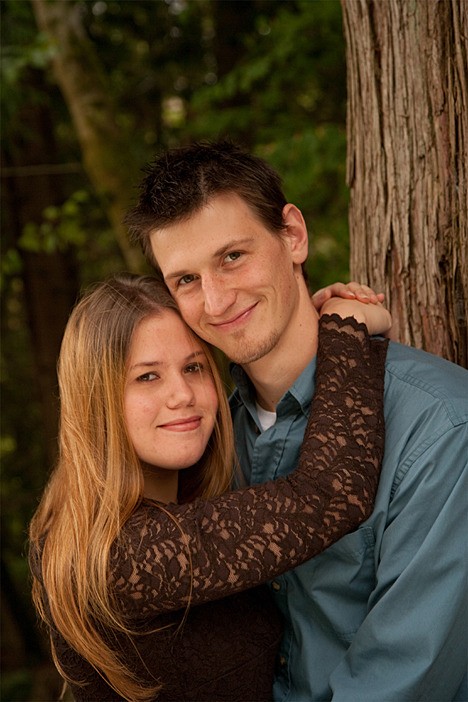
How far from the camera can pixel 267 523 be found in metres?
2.16

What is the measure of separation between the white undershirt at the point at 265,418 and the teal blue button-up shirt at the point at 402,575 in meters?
0.24

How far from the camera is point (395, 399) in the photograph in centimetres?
231

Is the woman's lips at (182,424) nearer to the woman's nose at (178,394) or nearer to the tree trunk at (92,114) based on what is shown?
the woman's nose at (178,394)

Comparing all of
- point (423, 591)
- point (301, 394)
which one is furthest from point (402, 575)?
point (301, 394)

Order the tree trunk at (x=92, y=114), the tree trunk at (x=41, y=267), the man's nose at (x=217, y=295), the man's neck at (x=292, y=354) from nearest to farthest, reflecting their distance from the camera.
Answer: the man's nose at (x=217, y=295) < the man's neck at (x=292, y=354) < the tree trunk at (x=92, y=114) < the tree trunk at (x=41, y=267)

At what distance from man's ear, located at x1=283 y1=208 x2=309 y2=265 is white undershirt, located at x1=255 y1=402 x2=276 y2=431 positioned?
1.75 ft

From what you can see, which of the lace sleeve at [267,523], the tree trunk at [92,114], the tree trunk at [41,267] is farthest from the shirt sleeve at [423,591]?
the tree trunk at [41,267]

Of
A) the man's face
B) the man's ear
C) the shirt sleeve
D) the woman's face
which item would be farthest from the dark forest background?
the shirt sleeve

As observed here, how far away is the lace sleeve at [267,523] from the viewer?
2139 mm

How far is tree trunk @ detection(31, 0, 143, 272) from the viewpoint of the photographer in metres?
5.40

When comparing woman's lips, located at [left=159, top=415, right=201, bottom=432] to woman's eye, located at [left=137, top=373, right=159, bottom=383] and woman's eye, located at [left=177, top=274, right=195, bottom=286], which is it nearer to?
woman's eye, located at [left=137, top=373, right=159, bottom=383]

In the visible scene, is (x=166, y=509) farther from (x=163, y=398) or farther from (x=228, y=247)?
(x=228, y=247)

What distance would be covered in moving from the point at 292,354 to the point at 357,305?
0.86 ft

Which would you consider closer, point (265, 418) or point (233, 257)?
point (233, 257)
